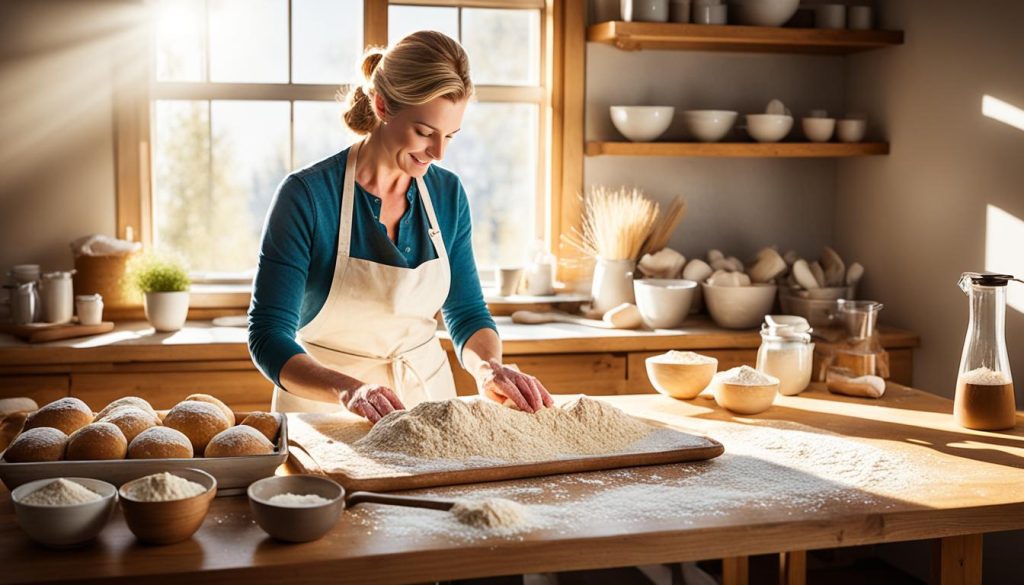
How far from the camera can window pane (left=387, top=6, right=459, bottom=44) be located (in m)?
3.90

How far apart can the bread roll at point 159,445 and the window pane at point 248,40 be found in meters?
2.46

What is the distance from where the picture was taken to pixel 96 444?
5.31ft

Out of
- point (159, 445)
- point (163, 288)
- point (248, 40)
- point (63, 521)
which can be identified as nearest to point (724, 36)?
point (248, 40)

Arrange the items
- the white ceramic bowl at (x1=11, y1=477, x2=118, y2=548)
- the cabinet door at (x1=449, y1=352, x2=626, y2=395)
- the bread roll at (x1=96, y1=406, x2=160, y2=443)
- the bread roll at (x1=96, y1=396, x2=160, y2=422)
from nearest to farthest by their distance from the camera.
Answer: the white ceramic bowl at (x1=11, y1=477, x2=118, y2=548) < the bread roll at (x1=96, y1=406, x2=160, y2=443) < the bread roll at (x1=96, y1=396, x2=160, y2=422) < the cabinet door at (x1=449, y1=352, x2=626, y2=395)

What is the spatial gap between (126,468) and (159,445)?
6 cm

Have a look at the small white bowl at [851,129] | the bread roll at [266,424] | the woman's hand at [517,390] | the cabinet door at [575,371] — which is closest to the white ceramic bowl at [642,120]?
the small white bowl at [851,129]

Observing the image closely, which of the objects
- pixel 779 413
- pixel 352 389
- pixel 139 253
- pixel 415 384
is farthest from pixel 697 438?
pixel 139 253

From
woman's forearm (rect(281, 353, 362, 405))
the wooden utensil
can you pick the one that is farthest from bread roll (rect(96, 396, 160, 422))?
the wooden utensil

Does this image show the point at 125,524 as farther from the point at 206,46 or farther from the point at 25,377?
the point at 206,46

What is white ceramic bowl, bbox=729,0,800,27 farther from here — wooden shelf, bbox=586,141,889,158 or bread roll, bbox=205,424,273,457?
bread roll, bbox=205,424,273,457

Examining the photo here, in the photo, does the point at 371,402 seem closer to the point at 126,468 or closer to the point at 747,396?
the point at 126,468

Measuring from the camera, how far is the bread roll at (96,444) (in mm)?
1614

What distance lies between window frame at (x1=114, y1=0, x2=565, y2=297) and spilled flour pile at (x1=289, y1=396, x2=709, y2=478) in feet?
5.93

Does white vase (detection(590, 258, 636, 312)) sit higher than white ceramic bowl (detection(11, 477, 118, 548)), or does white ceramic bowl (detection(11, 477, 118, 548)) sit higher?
white vase (detection(590, 258, 636, 312))
